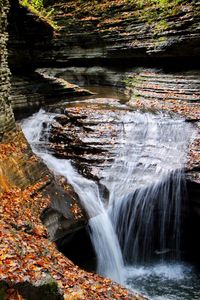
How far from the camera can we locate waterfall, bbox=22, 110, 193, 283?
10.1 metres

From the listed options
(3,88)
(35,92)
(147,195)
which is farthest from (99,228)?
(35,92)

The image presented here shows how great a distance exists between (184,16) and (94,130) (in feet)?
22.8

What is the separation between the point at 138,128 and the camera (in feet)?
40.8

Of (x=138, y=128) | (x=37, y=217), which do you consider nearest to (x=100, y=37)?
(x=138, y=128)

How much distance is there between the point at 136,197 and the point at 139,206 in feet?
0.89

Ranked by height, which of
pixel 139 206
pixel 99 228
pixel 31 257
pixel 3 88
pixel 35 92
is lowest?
pixel 99 228

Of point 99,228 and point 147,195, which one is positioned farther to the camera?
point 147,195

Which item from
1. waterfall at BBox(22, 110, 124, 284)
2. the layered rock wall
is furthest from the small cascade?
the layered rock wall

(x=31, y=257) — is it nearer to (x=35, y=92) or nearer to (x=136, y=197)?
(x=136, y=197)

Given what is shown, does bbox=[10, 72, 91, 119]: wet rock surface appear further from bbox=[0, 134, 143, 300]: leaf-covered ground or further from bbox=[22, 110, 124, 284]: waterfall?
bbox=[0, 134, 143, 300]: leaf-covered ground

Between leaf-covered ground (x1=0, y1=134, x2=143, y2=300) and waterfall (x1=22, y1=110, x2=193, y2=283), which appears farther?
waterfall (x1=22, y1=110, x2=193, y2=283)

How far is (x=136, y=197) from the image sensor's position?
35.0 feet

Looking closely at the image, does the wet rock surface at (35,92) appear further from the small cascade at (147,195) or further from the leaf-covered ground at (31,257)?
the leaf-covered ground at (31,257)

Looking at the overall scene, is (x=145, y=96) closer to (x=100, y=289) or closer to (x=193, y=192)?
(x=193, y=192)
